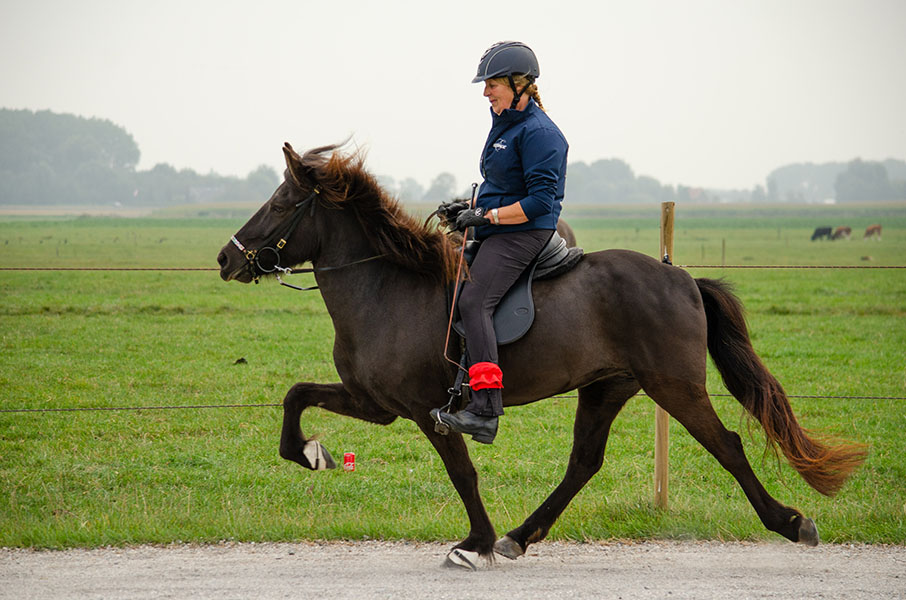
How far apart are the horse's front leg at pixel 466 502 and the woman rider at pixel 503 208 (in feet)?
1.08

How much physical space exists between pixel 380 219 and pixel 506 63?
131 cm

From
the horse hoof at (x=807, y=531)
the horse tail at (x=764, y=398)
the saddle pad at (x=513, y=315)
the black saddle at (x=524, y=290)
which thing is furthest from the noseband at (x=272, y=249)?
the horse hoof at (x=807, y=531)

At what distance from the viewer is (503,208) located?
513 centimetres

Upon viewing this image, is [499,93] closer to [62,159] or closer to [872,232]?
[872,232]

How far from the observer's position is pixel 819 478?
5.46 meters

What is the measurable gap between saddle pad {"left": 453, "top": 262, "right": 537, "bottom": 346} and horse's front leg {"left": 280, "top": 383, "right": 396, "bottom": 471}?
975mm

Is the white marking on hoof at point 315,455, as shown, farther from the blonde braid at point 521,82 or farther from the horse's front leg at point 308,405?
the blonde braid at point 521,82

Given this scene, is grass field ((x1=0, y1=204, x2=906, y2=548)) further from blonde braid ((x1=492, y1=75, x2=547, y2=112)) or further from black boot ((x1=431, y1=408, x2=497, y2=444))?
blonde braid ((x1=492, y1=75, x2=547, y2=112))

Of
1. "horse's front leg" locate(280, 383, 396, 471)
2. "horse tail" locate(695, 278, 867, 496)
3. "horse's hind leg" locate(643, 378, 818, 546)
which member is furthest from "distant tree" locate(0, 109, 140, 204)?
Answer: "horse's hind leg" locate(643, 378, 818, 546)

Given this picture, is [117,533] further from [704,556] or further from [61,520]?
[704,556]

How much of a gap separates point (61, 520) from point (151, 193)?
415ft

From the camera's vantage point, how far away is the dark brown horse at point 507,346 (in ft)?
17.1

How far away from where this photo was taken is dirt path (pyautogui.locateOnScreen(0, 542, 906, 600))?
15.7 ft

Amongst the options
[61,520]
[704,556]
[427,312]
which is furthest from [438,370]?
[61,520]
